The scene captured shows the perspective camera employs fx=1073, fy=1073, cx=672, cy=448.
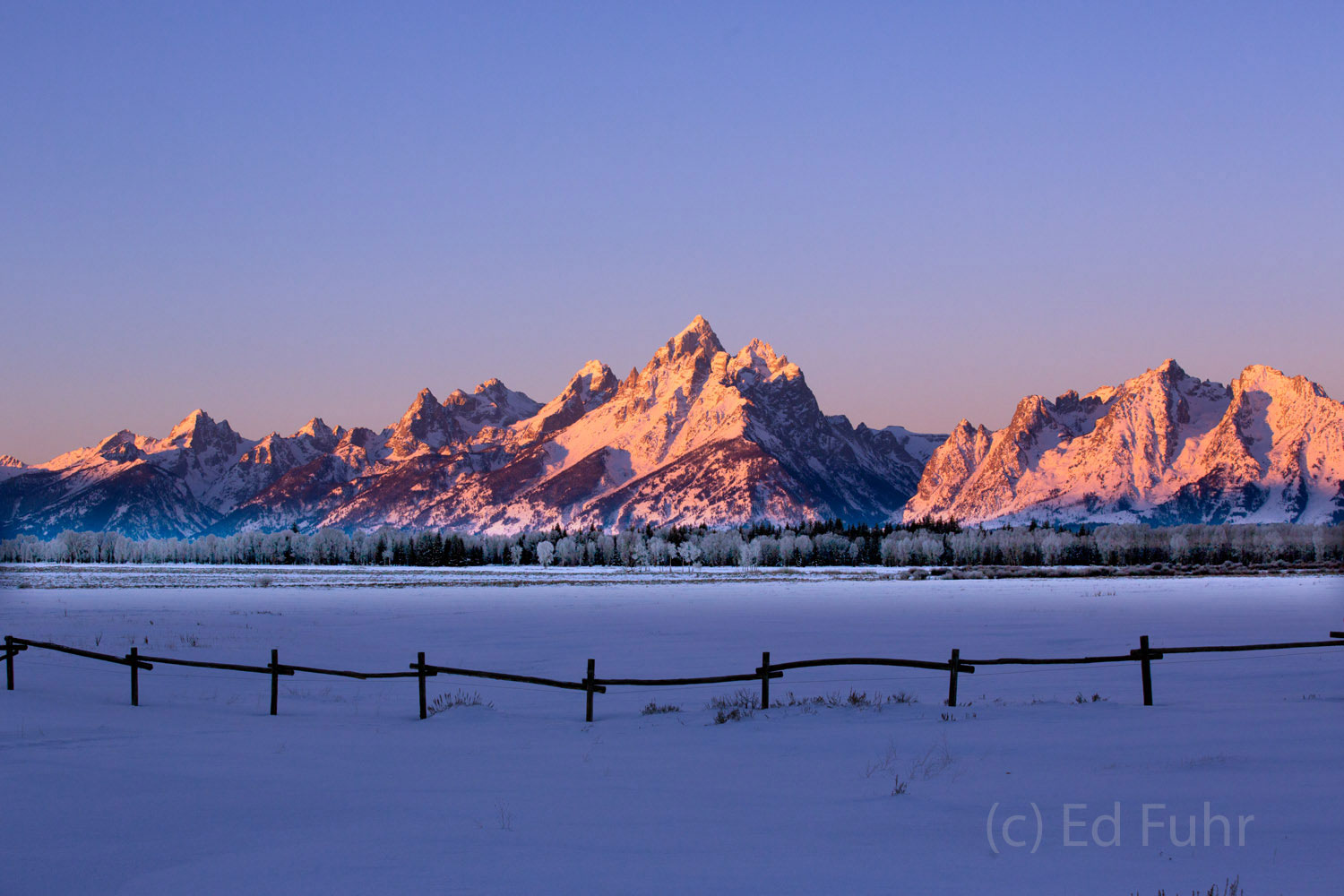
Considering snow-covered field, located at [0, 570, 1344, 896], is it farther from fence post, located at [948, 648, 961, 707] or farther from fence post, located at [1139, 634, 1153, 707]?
fence post, located at [1139, 634, 1153, 707]

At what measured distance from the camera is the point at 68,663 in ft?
102

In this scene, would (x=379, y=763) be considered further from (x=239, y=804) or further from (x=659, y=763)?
(x=659, y=763)

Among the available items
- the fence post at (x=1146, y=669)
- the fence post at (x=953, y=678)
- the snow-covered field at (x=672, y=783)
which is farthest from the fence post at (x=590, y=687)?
the fence post at (x=1146, y=669)

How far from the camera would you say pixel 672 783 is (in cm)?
1513

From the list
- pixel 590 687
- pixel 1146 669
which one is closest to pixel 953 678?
pixel 1146 669

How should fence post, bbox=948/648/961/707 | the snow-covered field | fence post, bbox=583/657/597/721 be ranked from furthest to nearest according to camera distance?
fence post, bbox=583/657/597/721, fence post, bbox=948/648/961/707, the snow-covered field

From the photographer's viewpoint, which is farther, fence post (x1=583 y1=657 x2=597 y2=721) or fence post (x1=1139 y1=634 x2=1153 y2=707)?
fence post (x1=583 y1=657 x2=597 y2=721)

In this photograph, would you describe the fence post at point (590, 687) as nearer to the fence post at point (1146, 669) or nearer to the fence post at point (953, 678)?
the fence post at point (953, 678)

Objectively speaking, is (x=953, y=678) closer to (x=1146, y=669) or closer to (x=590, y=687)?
(x=1146, y=669)

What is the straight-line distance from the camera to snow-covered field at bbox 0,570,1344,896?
426 inches

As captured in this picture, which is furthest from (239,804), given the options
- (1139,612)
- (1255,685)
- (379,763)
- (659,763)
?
(1139,612)

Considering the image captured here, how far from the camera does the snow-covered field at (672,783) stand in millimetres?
10812

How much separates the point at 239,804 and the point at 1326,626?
4847cm

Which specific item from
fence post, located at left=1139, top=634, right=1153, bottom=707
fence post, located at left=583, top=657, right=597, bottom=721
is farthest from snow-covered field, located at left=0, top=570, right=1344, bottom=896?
fence post, located at left=1139, top=634, right=1153, bottom=707
